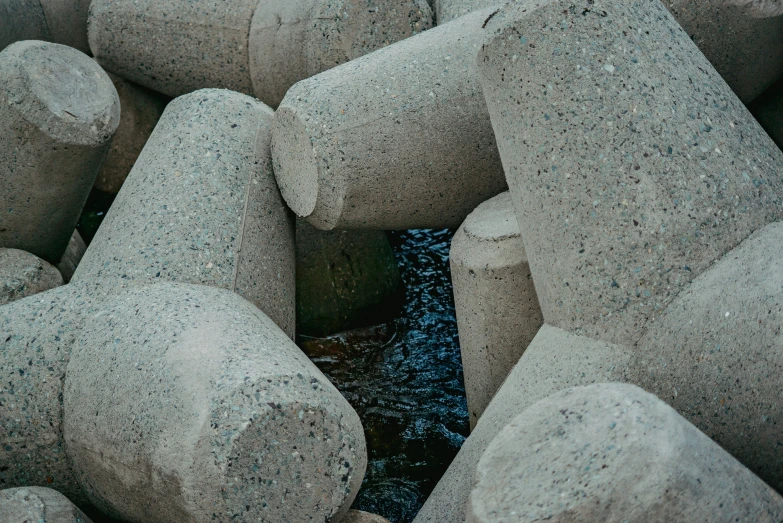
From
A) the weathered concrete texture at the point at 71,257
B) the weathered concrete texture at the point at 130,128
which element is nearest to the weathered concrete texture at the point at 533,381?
the weathered concrete texture at the point at 71,257

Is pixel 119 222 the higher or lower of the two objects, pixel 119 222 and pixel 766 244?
the lower

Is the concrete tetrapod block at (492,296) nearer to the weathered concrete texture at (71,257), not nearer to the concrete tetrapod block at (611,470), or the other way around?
the concrete tetrapod block at (611,470)

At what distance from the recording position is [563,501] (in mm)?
1690

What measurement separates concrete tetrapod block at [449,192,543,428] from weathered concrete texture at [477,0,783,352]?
355mm

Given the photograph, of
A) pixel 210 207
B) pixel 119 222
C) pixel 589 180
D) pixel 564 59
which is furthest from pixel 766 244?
pixel 119 222

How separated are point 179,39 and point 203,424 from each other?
7.07ft

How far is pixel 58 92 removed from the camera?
114 inches

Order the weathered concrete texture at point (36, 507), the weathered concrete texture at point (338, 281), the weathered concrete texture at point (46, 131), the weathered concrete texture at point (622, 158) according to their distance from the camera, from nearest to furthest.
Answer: the weathered concrete texture at point (36, 507) → the weathered concrete texture at point (622, 158) → the weathered concrete texture at point (46, 131) → the weathered concrete texture at point (338, 281)

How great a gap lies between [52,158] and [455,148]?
1.30 m

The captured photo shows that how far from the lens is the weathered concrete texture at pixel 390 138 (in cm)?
273

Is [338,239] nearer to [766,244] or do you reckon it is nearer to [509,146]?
[509,146]

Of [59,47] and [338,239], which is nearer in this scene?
[59,47]

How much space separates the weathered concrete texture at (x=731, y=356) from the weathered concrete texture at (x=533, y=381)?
0.09 metres

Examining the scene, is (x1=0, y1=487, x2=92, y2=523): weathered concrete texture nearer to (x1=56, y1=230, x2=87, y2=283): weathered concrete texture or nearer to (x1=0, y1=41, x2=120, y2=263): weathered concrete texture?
(x1=0, y1=41, x2=120, y2=263): weathered concrete texture
